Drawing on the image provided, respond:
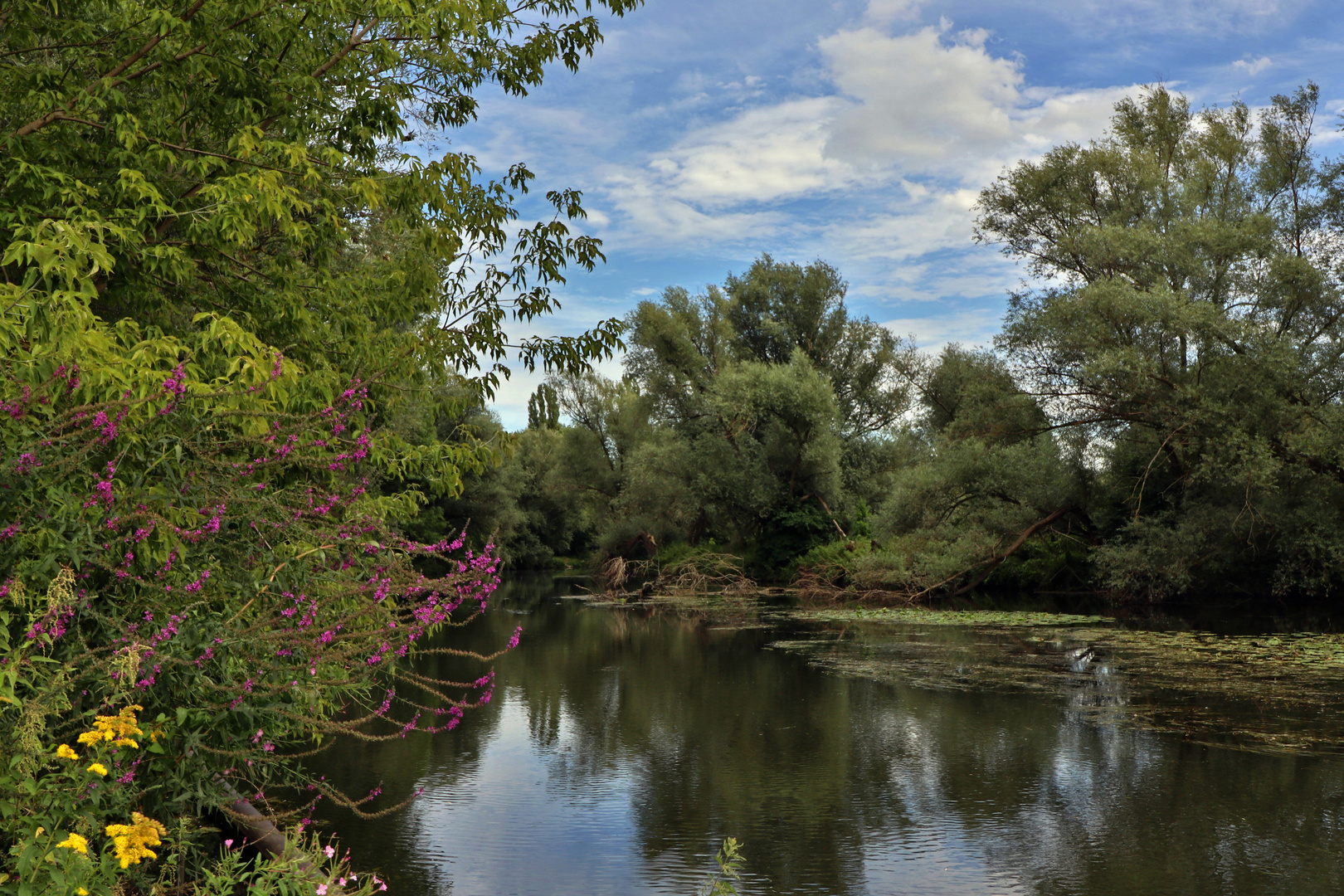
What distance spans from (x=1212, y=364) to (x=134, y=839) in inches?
927

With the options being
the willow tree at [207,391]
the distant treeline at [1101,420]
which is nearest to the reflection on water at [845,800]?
the willow tree at [207,391]

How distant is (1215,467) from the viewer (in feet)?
69.7

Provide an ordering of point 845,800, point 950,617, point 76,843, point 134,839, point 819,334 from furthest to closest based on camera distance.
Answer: point 819,334 < point 950,617 < point 845,800 < point 134,839 < point 76,843

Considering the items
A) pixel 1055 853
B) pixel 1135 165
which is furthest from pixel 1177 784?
pixel 1135 165

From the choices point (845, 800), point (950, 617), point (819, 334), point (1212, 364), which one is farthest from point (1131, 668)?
point (819, 334)

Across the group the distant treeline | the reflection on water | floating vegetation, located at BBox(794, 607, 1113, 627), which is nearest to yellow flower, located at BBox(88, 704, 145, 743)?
the reflection on water

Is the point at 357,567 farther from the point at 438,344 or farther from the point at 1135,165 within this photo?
the point at 1135,165

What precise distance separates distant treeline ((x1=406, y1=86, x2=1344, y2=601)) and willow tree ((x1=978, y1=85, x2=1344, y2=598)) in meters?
0.06

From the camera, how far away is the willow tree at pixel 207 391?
12.4ft

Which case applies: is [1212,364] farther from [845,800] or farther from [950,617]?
[845,800]

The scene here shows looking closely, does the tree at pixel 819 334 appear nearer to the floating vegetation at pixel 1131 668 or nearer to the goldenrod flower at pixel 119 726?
the floating vegetation at pixel 1131 668

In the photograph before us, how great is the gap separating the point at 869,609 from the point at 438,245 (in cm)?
1841

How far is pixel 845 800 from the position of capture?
7.51 metres

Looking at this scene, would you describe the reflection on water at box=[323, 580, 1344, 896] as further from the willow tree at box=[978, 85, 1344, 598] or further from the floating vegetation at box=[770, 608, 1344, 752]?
the willow tree at box=[978, 85, 1344, 598]
